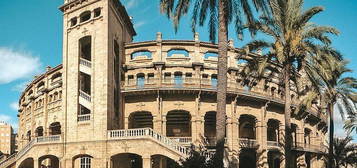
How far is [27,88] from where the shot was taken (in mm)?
55188

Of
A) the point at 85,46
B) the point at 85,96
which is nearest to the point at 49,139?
the point at 85,96

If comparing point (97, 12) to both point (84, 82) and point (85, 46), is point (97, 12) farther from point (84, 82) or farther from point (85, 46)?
point (84, 82)

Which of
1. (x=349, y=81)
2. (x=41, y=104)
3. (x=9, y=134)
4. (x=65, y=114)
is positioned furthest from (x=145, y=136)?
(x=9, y=134)

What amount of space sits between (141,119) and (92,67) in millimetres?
10854

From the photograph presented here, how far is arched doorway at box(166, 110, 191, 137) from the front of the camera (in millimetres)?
43156

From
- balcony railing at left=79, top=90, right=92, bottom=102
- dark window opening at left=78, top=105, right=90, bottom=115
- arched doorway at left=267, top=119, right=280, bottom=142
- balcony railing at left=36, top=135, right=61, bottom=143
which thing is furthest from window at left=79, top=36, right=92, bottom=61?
arched doorway at left=267, top=119, right=280, bottom=142

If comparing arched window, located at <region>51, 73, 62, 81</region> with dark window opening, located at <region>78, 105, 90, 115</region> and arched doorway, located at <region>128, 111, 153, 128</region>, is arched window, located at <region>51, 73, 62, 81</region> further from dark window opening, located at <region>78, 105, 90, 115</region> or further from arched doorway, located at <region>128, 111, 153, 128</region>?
arched doorway, located at <region>128, 111, 153, 128</region>

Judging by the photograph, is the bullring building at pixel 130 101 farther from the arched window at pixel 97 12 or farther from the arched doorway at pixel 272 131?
the arched doorway at pixel 272 131

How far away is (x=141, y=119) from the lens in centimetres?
4388

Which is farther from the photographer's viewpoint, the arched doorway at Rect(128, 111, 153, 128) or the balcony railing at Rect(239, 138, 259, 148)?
the arched doorway at Rect(128, 111, 153, 128)

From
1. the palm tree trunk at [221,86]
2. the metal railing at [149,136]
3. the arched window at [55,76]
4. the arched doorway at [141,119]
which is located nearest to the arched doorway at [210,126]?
the arched doorway at [141,119]

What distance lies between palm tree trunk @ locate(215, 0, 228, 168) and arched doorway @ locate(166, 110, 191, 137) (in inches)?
934

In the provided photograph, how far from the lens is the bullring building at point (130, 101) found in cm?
3328

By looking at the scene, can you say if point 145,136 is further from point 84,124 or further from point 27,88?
point 27,88
